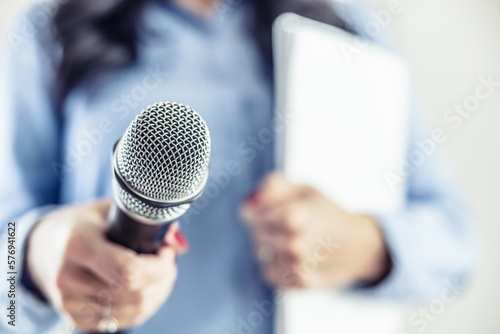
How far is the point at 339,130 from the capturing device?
0.60 meters

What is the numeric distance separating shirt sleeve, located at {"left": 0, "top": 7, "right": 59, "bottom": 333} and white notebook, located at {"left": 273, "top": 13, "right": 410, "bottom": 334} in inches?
11.0

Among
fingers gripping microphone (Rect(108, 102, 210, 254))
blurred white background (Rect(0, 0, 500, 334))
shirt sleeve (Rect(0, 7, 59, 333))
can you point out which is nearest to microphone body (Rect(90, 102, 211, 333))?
fingers gripping microphone (Rect(108, 102, 210, 254))

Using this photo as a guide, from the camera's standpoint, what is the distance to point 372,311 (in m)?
0.61

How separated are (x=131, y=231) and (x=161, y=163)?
0.05 m

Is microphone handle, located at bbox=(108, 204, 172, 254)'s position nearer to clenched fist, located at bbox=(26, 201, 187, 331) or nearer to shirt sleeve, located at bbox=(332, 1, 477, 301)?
clenched fist, located at bbox=(26, 201, 187, 331)

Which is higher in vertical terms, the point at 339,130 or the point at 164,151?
the point at 164,151

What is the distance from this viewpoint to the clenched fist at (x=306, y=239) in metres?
0.48

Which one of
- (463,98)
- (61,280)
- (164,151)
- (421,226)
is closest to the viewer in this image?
(164,151)

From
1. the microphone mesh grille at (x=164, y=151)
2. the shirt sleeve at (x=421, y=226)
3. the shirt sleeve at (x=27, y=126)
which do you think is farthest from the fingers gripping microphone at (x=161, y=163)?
the shirt sleeve at (x=421, y=226)

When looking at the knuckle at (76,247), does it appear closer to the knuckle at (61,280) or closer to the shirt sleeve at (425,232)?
the knuckle at (61,280)

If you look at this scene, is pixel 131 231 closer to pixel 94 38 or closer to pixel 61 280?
pixel 61 280

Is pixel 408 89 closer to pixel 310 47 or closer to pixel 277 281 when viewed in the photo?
pixel 310 47

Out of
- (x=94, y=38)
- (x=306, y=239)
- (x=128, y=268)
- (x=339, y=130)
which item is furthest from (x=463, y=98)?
(x=128, y=268)

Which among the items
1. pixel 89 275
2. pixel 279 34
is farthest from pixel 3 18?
pixel 89 275
